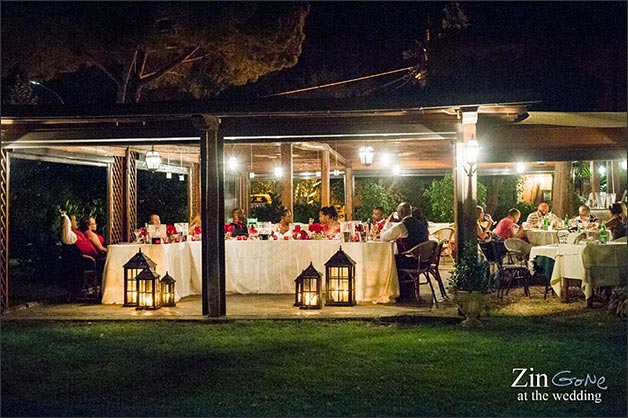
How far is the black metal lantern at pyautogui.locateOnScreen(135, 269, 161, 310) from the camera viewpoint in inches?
397

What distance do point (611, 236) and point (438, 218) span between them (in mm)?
9209

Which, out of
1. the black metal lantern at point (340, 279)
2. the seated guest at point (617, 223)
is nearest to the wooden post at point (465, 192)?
the black metal lantern at point (340, 279)

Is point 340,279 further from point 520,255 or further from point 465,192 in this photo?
point 520,255

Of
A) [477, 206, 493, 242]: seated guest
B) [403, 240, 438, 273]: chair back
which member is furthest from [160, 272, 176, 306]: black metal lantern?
[477, 206, 493, 242]: seated guest

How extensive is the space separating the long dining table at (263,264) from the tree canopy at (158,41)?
827 centimetres

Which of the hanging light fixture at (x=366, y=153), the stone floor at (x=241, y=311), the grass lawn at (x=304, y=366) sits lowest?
the grass lawn at (x=304, y=366)

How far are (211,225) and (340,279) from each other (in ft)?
6.43

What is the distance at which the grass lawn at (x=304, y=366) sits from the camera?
5.62 metres

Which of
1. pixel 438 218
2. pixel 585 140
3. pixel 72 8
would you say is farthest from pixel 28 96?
pixel 585 140

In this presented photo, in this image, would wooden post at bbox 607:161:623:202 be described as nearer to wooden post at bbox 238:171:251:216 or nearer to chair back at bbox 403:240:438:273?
wooden post at bbox 238:171:251:216

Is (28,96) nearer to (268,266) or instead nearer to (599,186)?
(268,266)

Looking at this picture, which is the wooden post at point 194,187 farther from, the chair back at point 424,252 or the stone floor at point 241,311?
the chair back at point 424,252

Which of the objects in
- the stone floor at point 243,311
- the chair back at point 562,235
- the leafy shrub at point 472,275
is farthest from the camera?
the chair back at point 562,235

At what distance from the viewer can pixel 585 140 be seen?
45.6 ft
